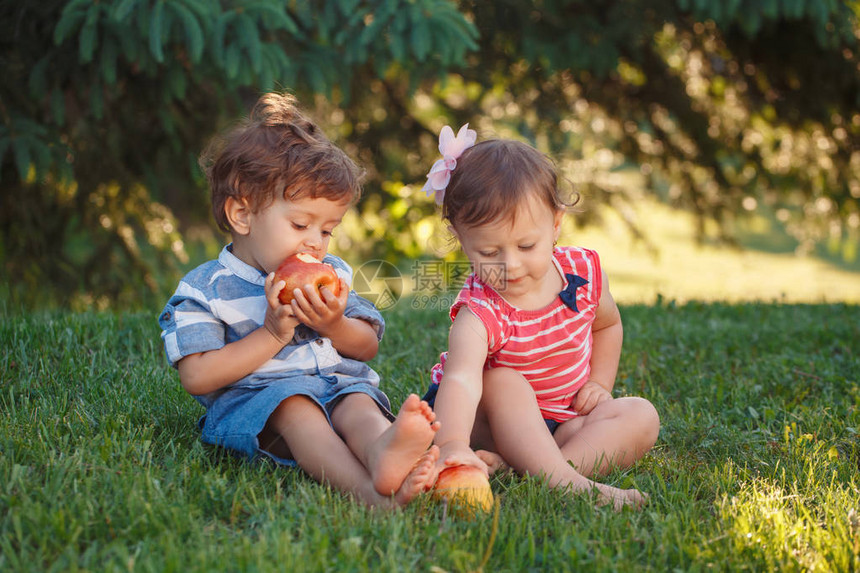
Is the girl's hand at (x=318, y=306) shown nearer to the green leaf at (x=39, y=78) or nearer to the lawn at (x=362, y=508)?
the lawn at (x=362, y=508)

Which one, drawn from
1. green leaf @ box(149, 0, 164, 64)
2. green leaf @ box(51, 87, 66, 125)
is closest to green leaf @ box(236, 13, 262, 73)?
green leaf @ box(149, 0, 164, 64)

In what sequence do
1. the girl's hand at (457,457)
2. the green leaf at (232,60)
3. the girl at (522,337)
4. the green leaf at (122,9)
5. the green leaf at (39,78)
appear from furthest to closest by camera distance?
the green leaf at (39,78)
the green leaf at (232,60)
the green leaf at (122,9)
the girl at (522,337)
the girl's hand at (457,457)

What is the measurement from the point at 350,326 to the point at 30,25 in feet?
10.5

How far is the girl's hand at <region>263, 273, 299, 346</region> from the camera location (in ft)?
8.04

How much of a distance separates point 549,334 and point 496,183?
22.2 inches

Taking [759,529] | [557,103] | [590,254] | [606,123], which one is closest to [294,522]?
[759,529]

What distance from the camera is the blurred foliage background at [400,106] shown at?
4.41m

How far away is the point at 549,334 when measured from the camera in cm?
275

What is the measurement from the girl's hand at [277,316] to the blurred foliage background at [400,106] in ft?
2.26

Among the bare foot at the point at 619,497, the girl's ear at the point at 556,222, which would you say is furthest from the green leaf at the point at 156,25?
the bare foot at the point at 619,497

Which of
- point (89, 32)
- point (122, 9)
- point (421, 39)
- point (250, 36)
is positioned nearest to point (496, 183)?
point (421, 39)

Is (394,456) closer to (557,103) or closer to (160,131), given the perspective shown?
(160,131)

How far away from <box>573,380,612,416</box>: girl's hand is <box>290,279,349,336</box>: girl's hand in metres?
0.93

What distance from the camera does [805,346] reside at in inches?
172
